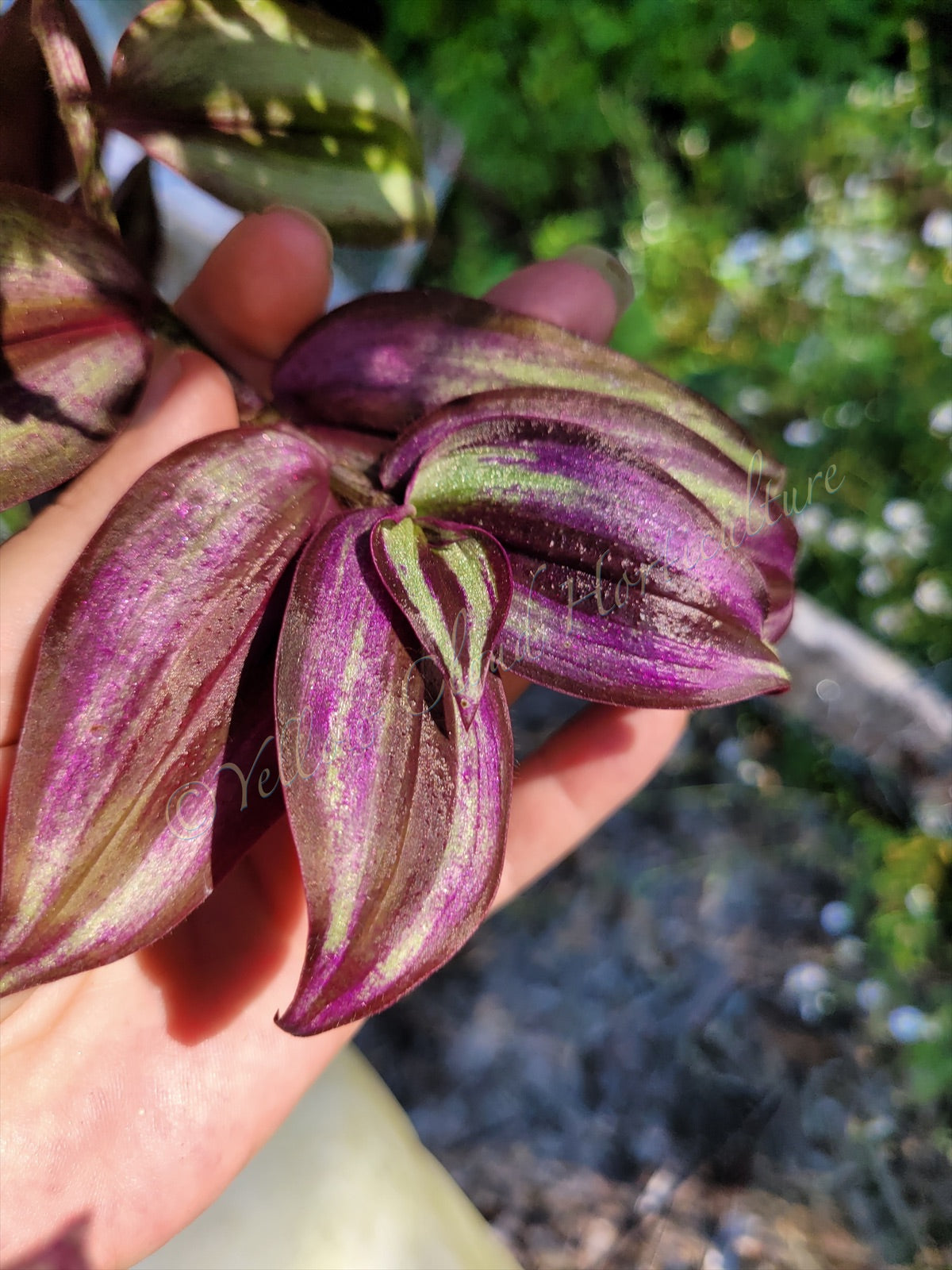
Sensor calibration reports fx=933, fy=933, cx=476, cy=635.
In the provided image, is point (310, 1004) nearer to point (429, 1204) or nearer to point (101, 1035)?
point (101, 1035)

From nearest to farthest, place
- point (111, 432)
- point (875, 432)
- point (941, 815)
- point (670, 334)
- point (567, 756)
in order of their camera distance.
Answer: point (111, 432), point (567, 756), point (941, 815), point (875, 432), point (670, 334)

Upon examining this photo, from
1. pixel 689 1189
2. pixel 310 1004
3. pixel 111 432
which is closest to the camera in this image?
pixel 310 1004

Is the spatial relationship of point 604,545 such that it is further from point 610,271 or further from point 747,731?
point 747,731

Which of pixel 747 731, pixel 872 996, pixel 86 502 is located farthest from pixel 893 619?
pixel 86 502

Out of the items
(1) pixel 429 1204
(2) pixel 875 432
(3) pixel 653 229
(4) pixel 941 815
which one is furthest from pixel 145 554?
(3) pixel 653 229

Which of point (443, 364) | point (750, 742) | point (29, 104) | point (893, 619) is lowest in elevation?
point (750, 742)

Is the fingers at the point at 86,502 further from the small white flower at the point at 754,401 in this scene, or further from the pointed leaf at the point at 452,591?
the small white flower at the point at 754,401

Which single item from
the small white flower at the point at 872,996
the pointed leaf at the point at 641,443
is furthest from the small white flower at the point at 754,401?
the pointed leaf at the point at 641,443
